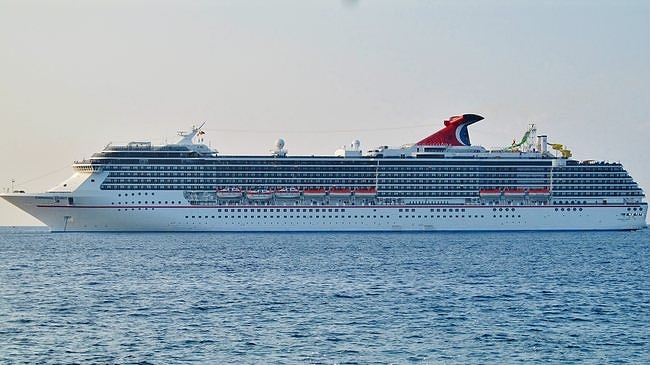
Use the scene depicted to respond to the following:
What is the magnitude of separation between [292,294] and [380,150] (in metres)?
59.7

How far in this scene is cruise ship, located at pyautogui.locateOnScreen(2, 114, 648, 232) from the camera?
96.8 metres

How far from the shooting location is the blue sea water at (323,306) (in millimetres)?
32781

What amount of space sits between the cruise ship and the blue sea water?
2144cm

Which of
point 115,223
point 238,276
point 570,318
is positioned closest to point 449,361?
point 570,318

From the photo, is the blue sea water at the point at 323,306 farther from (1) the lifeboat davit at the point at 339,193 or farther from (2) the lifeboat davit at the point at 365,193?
(2) the lifeboat davit at the point at 365,193

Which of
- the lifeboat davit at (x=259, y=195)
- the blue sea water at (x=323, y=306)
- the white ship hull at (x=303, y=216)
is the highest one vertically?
the lifeboat davit at (x=259, y=195)

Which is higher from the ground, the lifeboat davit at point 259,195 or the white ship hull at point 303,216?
the lifeboat davit at point 259,195

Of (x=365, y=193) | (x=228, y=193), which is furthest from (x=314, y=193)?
(x=228, y=193)

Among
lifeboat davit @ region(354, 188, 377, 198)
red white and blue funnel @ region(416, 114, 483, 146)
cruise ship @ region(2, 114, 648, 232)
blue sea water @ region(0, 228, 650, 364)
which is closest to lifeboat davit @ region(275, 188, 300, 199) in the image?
cruise ship @ region(2, 114, 648, 232)

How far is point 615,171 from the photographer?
106m

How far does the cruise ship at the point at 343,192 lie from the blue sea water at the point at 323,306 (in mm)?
21441

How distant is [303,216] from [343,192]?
4.94m

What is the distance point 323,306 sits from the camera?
42.5 metres

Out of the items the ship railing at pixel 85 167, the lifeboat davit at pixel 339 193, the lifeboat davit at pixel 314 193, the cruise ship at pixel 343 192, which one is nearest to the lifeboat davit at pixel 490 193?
the cruise ship at pixel 343 192
